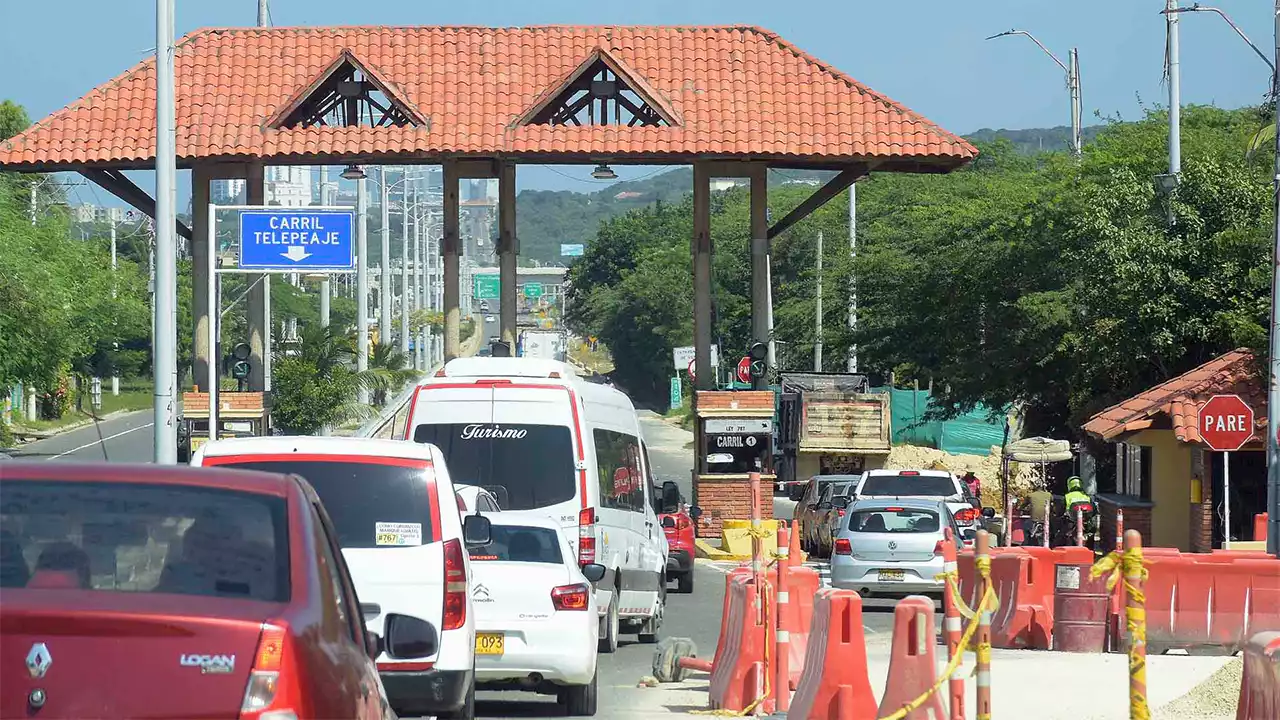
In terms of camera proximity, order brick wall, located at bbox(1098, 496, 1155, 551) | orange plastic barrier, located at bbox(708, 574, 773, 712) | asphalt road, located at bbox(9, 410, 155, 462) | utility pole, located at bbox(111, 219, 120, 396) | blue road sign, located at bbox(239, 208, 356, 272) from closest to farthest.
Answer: orange plastic barrier, located at bbox(708, 574, 773, 712) → blue road sign, located at bbox(239, 208, 356, 272) → brick wall, located at bbox(1098, 496, 1155, 551) → asphalt road, located at bbox(9, 410, 155, 462) → utility pole, located at bbox(111, 219, 120, 396)

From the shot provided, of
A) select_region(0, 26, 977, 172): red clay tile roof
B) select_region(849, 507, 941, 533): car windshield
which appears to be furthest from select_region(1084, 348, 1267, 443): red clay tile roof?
select_region(0, 26, 977, 172): red clay tile roof

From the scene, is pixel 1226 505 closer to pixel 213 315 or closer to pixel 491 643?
pixel 491 643

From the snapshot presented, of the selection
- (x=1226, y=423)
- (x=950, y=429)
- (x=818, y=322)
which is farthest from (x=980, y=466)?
(x=1226, y=423)

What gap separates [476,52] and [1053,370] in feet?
42.6

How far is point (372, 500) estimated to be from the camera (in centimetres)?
1056

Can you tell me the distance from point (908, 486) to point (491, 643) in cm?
1748

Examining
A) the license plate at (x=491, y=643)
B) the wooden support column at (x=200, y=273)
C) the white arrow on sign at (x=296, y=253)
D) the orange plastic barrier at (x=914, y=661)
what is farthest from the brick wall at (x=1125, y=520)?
the orange plastic barrier at (x=914, y=661)

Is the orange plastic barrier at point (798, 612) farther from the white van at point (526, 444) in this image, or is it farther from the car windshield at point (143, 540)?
the car windshield at point (143, 540)

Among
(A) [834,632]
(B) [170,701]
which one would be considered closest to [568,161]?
(A) [834,632]

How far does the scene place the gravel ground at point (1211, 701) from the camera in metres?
12.5

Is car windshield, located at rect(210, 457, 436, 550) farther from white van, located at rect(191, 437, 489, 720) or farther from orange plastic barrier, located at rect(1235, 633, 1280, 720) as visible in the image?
orange plastic barrier, located at rect(1235, 633, 1280, 720)

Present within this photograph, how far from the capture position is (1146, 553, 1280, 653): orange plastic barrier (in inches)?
682

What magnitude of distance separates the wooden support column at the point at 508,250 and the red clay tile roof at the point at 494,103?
1.04m

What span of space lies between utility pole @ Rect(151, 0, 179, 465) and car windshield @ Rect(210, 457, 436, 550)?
700cm
